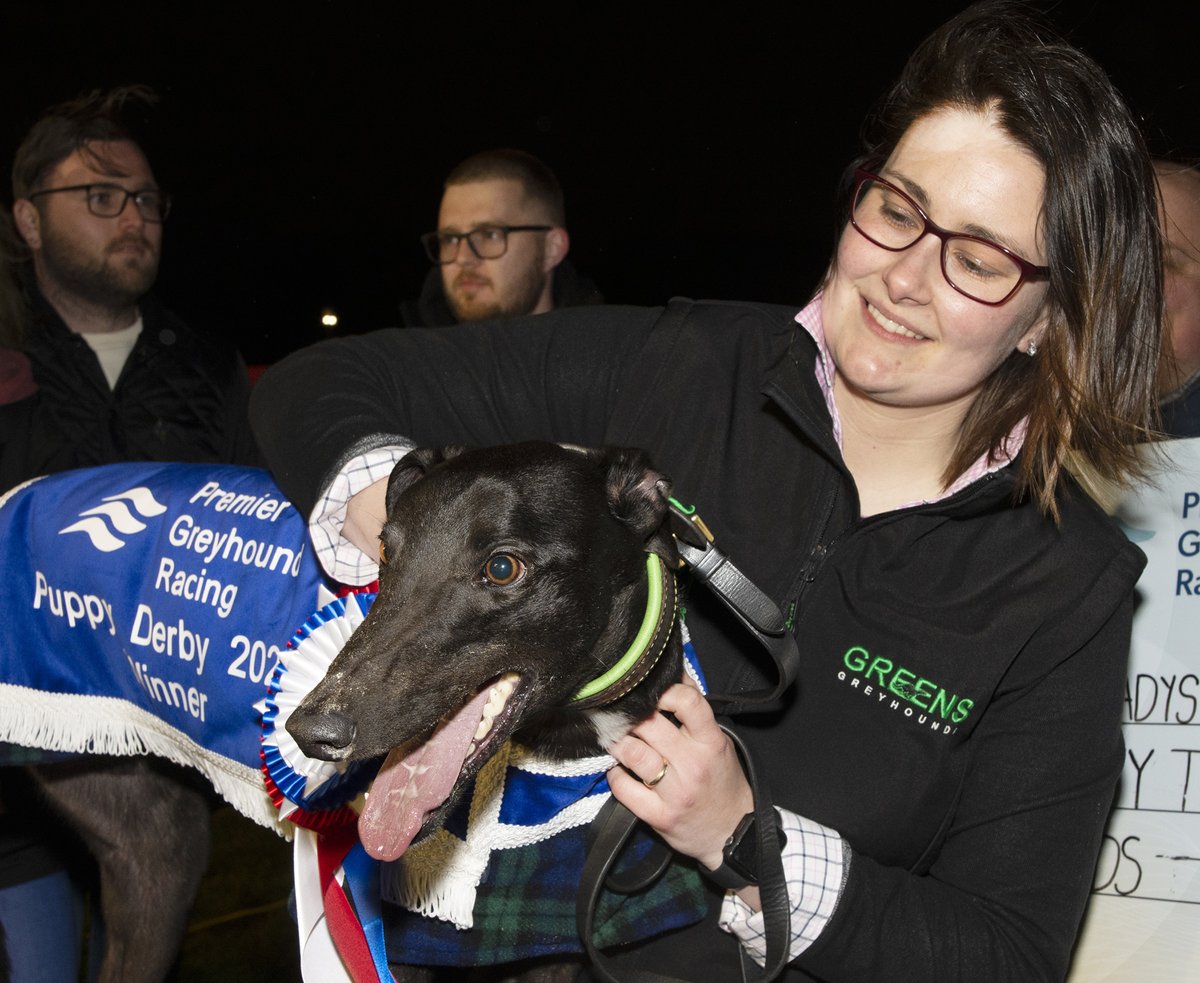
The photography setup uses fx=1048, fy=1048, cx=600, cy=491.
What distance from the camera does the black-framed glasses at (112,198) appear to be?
272cm

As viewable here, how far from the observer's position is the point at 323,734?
1.00 metres

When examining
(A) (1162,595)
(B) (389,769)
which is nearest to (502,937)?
(B) (389,769)

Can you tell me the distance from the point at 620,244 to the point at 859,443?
3.98 meters

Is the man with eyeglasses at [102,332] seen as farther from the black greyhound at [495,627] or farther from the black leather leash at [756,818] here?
the black leather leash at [756,818]

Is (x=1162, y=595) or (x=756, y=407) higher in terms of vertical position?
(x=756, y=407)

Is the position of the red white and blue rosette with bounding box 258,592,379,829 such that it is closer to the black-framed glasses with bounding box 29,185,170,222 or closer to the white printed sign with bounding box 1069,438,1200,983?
the white printed sign with bounding box 1069,438,1200,983

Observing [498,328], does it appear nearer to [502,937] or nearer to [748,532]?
[748,532]

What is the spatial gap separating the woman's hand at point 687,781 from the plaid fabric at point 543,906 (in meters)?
0.13

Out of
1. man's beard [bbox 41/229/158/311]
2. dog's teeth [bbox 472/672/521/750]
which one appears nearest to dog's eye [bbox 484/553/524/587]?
dog's teeth [bbox 472/672/521/750]

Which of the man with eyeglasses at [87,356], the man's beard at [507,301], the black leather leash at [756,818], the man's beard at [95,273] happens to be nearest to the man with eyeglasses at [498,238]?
the man's beard at [507,301]

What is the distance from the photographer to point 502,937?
4.66 feet

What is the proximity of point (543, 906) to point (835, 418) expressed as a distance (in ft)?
2.56

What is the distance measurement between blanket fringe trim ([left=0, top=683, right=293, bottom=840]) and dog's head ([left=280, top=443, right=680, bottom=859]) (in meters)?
0.62

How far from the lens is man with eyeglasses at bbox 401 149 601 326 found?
319 centimetres
